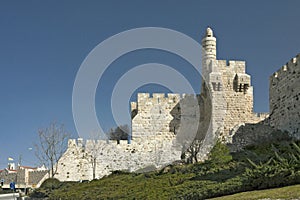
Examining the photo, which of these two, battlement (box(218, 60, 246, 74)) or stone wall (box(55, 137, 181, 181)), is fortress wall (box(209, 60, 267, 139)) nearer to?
battlement (box(218, 60, 246, 74))

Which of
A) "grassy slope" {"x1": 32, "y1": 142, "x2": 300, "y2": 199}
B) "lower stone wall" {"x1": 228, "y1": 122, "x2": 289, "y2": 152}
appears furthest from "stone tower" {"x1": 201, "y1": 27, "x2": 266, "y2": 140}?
"grassy slope" {"x1": 32, "y1": 142, "x2": 300, "y2": 199}

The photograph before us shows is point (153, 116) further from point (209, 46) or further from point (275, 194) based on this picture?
point (275, 194)

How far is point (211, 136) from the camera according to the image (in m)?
31.7

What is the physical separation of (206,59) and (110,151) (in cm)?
1078

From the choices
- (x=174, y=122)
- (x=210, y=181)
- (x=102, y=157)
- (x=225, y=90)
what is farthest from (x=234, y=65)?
(x=210, y=181)

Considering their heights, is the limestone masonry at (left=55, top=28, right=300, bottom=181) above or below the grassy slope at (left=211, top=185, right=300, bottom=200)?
above

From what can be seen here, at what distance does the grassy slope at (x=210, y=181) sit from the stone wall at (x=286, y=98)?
2680 millimetres

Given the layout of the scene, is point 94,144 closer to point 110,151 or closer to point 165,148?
point 110,151

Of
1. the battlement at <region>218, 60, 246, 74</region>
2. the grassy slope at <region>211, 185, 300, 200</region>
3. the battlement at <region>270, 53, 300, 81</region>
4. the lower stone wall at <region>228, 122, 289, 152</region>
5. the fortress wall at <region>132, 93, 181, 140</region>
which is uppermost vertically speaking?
the battlement at <region>218, 60, 246, 74</region>

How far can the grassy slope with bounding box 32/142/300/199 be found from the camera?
1319cm

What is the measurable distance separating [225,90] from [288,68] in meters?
8.85

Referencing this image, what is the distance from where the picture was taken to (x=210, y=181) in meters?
15.1

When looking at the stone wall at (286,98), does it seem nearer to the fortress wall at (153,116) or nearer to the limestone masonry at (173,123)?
the limestone masonry at (173,123)

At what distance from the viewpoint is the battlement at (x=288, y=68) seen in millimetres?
23031
